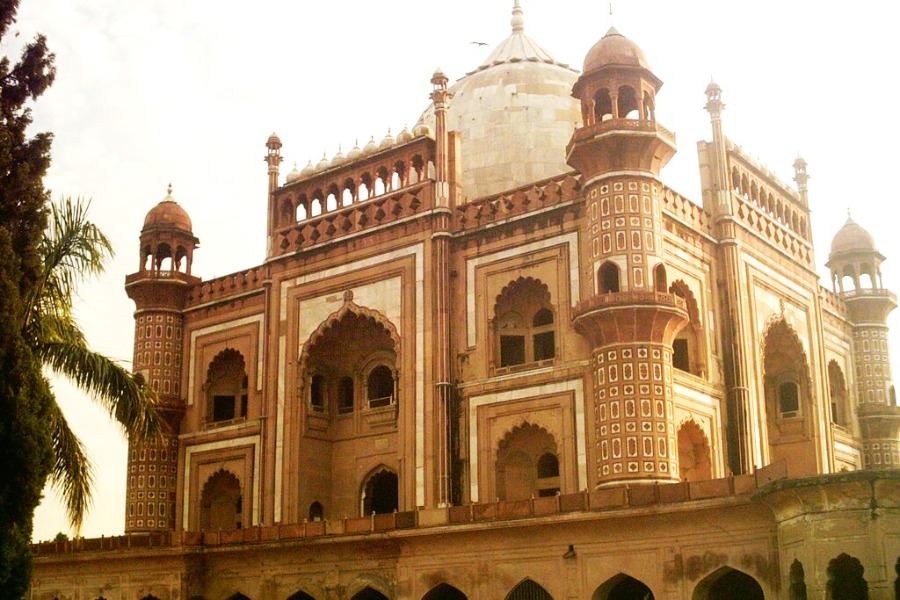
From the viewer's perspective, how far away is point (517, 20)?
102ft

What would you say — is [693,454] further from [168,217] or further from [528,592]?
[168,217]

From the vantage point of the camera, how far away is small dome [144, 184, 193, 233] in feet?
96.0

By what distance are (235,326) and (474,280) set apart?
24.0 feet

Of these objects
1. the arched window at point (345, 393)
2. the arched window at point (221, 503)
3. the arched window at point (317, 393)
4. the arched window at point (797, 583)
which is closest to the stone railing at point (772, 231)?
the arched window at point (345, 393)

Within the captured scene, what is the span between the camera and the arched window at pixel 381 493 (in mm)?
25000

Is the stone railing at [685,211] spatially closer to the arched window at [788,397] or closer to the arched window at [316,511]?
the arched window at [788,397]

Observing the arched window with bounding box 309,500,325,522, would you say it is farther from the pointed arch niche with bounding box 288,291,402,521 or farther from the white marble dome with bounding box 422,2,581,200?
the white marble dome with bounding box 422,2,581,200

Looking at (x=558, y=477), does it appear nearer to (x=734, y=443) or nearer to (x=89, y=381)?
(x=734, y=443)

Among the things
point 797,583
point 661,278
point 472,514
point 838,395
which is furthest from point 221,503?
point 797,583

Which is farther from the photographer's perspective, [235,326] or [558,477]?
[235,326]

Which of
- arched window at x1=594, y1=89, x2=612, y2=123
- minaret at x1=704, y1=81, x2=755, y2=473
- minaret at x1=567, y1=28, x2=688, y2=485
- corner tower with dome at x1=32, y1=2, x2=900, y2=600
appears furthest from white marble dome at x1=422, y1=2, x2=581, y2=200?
minaret at x1=567, y1=28, x2=688, y2=485

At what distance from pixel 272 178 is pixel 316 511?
7977 millimetres

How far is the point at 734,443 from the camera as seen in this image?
22.9 meters

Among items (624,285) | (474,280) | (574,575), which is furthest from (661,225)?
(574,575)
